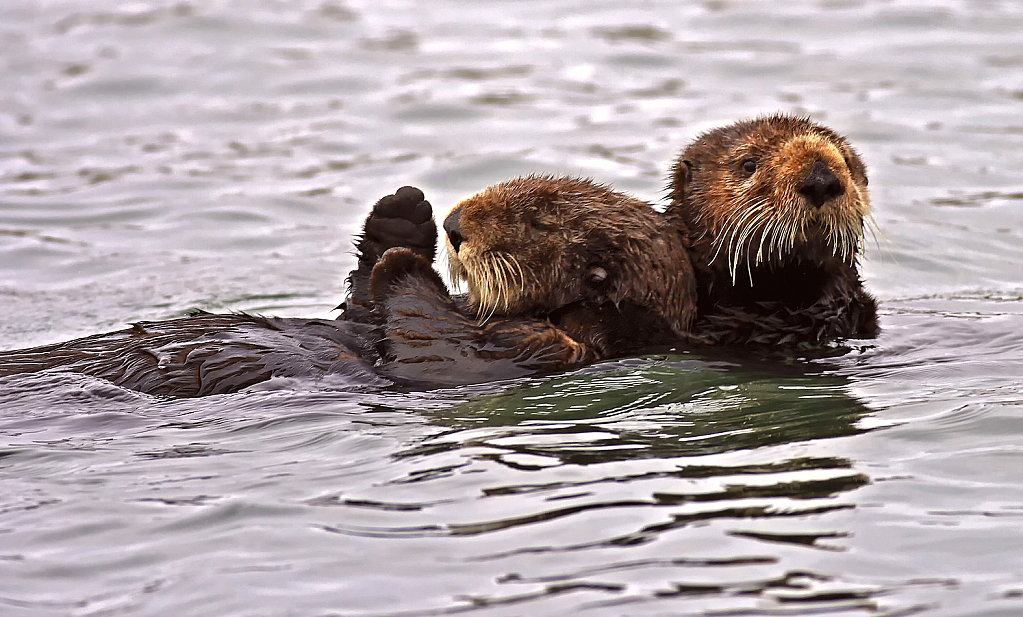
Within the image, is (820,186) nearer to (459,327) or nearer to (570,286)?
(570,286)

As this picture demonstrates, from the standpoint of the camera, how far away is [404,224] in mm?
4898

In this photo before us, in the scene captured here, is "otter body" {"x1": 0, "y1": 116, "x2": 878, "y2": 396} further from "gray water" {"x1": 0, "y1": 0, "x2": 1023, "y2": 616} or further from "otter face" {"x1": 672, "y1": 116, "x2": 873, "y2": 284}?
"gray water" {"x1": 0, "y1": 0, "x2": 1023, "y2": 616}

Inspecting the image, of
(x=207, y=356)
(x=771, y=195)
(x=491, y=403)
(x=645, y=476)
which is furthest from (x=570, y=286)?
(x=207, y=356)

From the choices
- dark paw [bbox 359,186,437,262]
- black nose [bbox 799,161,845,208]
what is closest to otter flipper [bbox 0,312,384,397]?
dark paw [bbox 359,186,437,262]

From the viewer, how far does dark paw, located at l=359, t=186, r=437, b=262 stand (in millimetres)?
4895

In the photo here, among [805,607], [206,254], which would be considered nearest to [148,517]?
[805,607]

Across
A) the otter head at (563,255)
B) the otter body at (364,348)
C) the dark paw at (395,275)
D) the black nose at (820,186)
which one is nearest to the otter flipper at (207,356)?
the otter body at (364,348)

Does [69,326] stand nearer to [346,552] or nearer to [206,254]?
[206,254]

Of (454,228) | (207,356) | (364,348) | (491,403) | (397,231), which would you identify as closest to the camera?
(491,403)

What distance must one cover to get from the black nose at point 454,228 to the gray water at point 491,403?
0.58 m

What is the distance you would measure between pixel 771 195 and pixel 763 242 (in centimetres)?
27

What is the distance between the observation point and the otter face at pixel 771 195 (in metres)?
4.44

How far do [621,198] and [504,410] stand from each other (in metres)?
1.03

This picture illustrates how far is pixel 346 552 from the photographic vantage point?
10.4 feet
